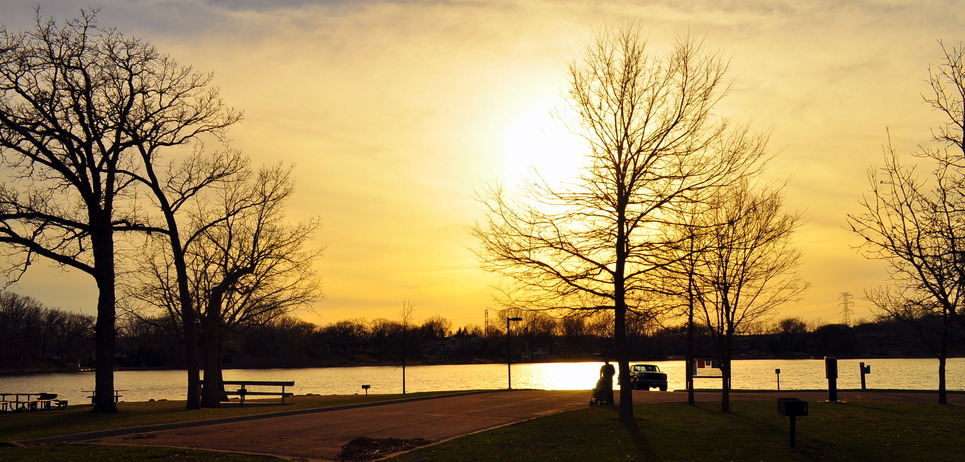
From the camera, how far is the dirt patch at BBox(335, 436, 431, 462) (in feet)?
49.8

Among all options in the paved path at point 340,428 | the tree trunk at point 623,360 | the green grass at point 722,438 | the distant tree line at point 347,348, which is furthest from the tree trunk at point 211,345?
the distant tree line at point 347,348

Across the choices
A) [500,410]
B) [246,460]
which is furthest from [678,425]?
[246,460]

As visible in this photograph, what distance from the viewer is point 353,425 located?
69.2ft

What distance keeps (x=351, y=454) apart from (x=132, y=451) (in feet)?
14.0

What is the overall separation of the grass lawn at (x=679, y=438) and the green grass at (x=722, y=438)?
2 cm

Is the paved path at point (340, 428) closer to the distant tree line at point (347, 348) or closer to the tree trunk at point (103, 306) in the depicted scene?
the tree trunk at point (103, 306)

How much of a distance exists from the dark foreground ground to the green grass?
2133 mm

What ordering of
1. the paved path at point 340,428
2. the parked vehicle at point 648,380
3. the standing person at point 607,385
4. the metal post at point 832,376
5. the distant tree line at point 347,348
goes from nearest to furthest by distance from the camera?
the paved path at point 340,428 → the standing person at point 607,385 → the metal post at point 832,376 → the parked vehicle at point 648,380 → the distant tree line at point 347,348

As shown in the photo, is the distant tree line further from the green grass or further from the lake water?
the green grass

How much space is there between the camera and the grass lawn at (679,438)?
568 inches

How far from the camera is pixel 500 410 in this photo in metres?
25.8

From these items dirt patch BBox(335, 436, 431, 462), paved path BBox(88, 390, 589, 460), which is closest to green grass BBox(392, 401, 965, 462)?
dirt patch BBox(335, 436, 431, 462)

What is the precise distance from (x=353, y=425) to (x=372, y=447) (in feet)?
16.7

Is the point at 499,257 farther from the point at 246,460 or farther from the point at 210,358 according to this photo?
the point at 210,358
